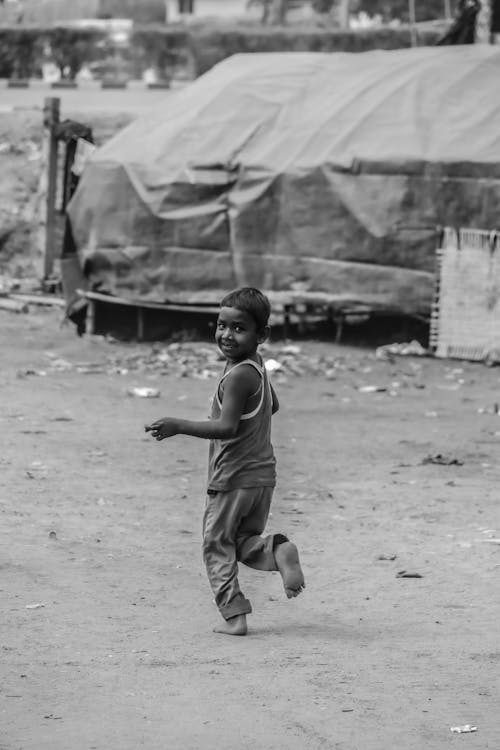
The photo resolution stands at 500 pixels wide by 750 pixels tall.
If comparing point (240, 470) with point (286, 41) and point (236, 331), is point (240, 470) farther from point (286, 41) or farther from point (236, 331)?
point (286, 41)

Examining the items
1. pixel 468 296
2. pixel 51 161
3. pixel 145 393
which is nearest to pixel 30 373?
pixel 145 393

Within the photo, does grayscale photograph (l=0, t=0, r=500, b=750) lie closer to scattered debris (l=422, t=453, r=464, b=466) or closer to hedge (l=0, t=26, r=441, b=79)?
scattered debris (l=422, t=453, r=464, b=466)

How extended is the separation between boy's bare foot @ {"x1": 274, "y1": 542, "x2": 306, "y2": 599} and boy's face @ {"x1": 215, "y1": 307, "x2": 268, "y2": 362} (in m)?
0.71

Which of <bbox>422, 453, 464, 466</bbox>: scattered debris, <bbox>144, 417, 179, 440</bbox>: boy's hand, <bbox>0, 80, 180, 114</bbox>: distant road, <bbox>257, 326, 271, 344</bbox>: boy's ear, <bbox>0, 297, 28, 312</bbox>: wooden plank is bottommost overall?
<bbox>0, 297, 28, 312</bbox>: wooden plank

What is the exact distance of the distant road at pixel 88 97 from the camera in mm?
21344

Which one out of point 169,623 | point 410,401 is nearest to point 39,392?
point 410,401

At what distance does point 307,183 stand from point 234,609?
847 centimetres

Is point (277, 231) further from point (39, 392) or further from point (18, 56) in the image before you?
point (18, 56)

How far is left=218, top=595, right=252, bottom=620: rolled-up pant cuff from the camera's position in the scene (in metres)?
4.79

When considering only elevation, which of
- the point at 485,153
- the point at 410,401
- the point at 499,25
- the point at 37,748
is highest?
the point at 499,25

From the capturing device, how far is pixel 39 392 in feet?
34.0

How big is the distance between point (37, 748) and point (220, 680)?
2.56 feet

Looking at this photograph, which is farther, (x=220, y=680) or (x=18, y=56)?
(x=18, y=56)

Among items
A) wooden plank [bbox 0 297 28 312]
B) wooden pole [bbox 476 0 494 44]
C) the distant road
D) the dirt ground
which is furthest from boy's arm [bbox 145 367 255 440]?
the distant road
